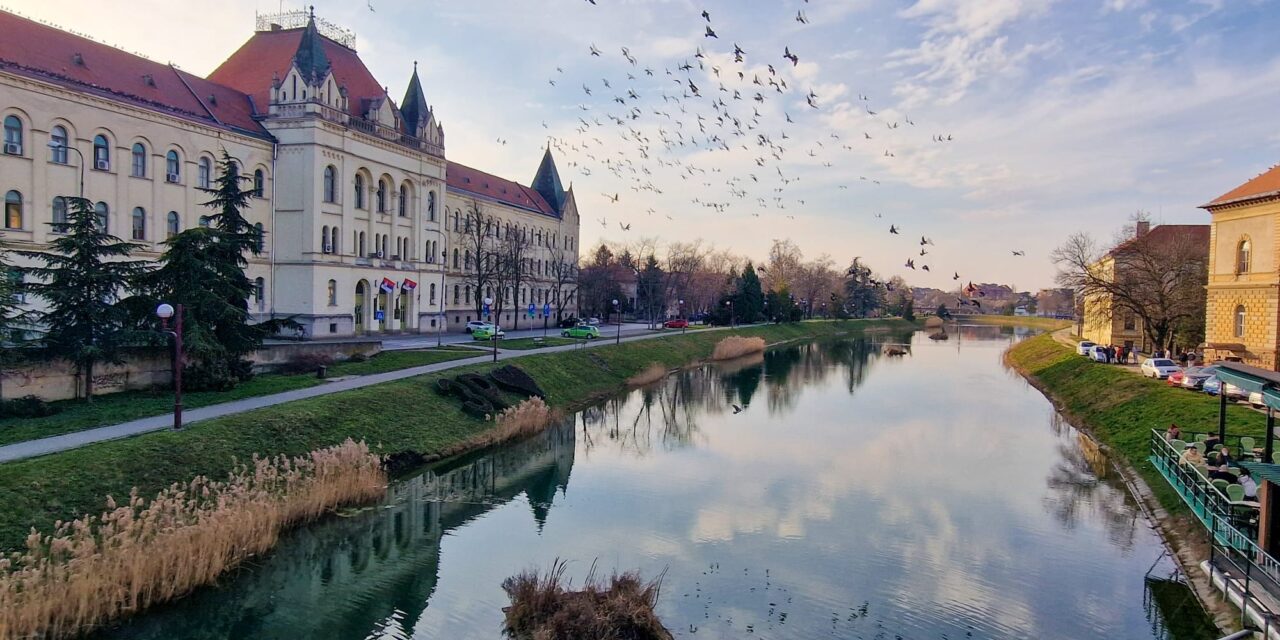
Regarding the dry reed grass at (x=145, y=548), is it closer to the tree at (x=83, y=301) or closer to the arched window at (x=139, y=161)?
the tree at (x=83, y=301)

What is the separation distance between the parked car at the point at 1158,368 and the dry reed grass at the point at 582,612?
2996 centimetres

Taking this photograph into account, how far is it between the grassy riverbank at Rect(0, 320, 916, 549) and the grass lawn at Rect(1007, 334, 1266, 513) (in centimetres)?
1991

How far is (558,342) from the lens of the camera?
150 ft

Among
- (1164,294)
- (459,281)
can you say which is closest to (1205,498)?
(1164,294)

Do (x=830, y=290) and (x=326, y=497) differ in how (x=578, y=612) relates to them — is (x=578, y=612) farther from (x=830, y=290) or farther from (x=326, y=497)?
(x=830, y=290)

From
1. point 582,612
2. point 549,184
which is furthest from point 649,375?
point 549,184

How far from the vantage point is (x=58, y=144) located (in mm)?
29500

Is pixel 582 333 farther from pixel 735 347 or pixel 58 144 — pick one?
pixel 58 144

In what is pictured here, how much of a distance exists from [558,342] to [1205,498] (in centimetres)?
3578

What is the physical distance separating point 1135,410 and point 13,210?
139 ft

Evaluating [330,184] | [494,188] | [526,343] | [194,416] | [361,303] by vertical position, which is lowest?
[194,416]

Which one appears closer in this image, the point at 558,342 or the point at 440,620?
the point at 440,620

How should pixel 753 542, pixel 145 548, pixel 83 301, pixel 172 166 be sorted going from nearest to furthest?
pixel 145 548 < pixel 753 542 < pixel 83 301 < pixel 172 166

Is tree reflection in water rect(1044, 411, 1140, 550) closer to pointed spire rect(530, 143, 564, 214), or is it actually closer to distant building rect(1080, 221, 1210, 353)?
distant building rect(1080, 221, 1210, 353)
